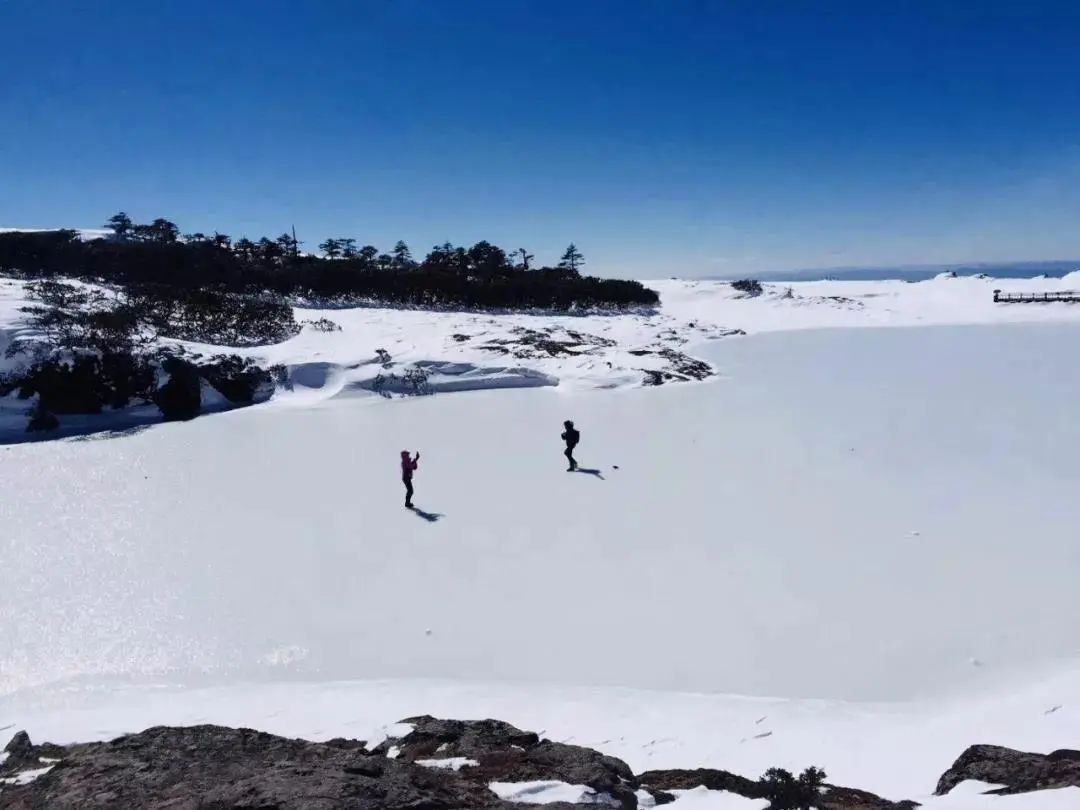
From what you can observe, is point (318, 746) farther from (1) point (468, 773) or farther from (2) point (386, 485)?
(2) point (386, 485)

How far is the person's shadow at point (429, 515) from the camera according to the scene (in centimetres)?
1034

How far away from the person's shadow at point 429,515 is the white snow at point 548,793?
21.2 feet

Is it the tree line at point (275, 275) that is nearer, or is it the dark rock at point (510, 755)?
the dark rock at point (510, 755)

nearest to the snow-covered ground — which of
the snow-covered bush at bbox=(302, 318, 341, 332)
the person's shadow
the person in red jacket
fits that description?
the person's shadow

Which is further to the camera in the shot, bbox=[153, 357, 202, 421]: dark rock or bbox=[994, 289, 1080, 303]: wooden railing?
bbox=[994, 289, 1080, 303]: wooden railing

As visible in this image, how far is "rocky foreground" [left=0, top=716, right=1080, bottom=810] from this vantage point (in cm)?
366

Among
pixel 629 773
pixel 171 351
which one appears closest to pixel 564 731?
pixel 629 773

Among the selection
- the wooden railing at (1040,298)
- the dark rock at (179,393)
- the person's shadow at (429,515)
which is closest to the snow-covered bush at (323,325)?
the dark rock at (179,393)

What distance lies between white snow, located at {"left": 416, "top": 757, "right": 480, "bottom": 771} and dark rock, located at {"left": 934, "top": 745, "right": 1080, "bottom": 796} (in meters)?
3.14

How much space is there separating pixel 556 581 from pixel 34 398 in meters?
16.9

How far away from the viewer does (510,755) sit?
178 inches

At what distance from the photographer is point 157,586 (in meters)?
8.11

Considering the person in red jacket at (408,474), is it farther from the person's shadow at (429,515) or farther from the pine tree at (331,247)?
the pine tree at (331,247)

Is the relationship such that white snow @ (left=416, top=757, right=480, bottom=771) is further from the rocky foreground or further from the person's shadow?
the person's shadow
